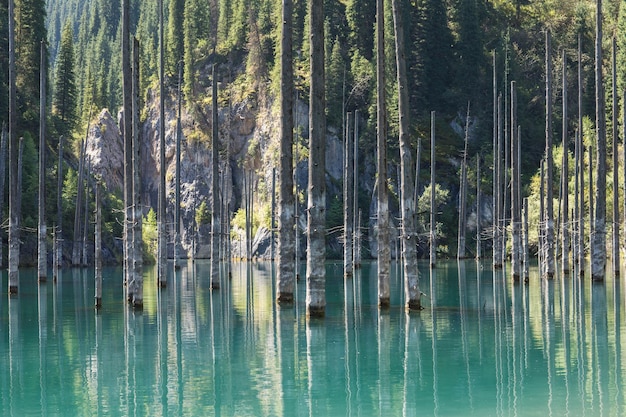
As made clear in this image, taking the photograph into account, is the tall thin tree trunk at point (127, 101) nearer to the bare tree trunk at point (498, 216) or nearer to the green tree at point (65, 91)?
the bare tree trunk at point (498, 216)

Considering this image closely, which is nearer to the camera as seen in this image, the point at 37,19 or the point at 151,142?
the point at 37,19

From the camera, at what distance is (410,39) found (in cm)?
11662

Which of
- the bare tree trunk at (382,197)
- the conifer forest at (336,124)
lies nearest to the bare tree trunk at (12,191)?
the conifer forest at (336,124)

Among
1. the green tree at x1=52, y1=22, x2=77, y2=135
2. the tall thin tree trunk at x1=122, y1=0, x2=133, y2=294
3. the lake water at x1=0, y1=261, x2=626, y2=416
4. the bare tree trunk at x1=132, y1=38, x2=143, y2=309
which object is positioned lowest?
the lake water at x1=0, y1=261, x2=626, y2=416

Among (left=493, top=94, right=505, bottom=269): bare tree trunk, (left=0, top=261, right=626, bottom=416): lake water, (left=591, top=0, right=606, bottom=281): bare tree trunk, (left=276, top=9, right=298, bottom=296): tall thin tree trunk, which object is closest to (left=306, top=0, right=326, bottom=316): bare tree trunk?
(left=0, top=261, right=626, bottom=416): lake water

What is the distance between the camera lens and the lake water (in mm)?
14102

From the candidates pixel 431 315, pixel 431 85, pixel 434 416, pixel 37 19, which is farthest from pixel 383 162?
pixel 431 85

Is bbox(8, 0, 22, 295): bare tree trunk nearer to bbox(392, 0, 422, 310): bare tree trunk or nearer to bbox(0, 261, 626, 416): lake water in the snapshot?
bbox(0, 261, 626, 416): lake water

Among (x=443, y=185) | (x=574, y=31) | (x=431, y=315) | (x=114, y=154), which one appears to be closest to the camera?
(x=431, y=315)

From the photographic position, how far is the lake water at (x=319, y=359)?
1410 cm

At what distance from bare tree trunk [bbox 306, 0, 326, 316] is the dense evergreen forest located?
60.4 meters

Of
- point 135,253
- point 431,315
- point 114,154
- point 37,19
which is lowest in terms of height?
point 431,315

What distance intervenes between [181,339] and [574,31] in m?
102

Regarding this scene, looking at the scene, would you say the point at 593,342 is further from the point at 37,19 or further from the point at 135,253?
the point at 37,19
